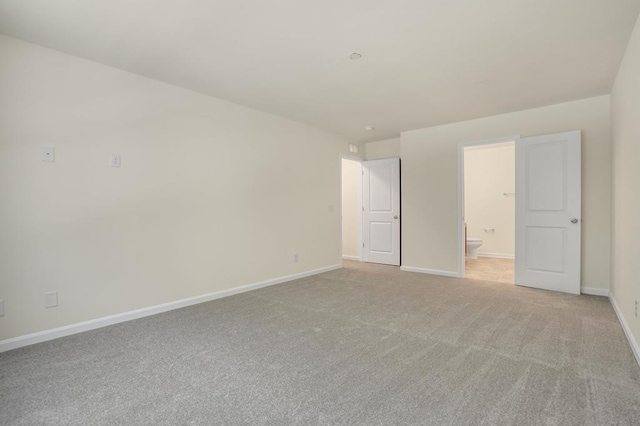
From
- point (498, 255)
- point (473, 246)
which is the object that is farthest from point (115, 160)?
point (498, 255)

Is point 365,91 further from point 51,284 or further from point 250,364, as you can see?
point 51,284

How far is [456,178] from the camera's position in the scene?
4.88 meters

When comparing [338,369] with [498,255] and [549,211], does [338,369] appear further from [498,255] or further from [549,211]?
[498,255]

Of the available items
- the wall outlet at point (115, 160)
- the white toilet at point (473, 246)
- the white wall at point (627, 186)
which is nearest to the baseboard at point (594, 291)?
the white wall at point (627, 186)

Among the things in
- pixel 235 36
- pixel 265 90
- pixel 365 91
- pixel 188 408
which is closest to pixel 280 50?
pixel 235 36

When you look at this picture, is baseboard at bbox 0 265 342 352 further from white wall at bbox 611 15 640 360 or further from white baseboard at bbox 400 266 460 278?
white wall at bbox 611 15 640 360

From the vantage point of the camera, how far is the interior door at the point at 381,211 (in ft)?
19.3

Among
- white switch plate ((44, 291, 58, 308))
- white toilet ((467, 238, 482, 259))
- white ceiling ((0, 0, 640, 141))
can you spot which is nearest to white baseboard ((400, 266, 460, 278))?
white toilet ((467, 238, 482, 259))

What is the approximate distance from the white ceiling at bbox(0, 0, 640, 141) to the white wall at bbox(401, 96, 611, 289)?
0.35 metres

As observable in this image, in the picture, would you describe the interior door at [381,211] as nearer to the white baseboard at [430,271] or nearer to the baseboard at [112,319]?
the white baseboard at [430,271]

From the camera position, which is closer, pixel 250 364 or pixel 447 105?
pixel 250 364

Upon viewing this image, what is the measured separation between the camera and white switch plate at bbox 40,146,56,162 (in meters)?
2.61

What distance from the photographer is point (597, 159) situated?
380cm

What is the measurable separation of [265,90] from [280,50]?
0.93 m
